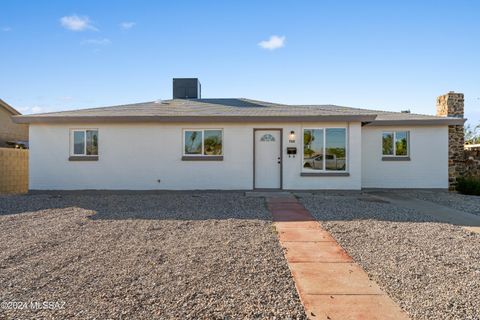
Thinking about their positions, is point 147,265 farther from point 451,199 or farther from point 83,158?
point 451,199

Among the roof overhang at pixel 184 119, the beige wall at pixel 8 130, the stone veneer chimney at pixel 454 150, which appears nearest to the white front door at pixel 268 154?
the roof overhang at pixel 184 119

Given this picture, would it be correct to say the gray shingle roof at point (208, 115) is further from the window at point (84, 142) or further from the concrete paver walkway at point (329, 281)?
the concrete paver walkway at point (329, 281)

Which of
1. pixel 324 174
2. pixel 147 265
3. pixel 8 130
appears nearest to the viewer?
pixel 147 265

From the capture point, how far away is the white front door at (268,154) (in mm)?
10391

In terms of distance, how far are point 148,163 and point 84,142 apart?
107 inches

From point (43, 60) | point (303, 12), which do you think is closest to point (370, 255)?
point (303, 12)

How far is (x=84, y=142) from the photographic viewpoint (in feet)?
34.9

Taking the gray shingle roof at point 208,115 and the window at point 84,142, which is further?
the window at point 84,142

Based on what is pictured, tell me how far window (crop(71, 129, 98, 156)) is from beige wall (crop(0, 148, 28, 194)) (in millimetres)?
3962

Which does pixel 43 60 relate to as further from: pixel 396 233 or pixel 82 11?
pixel 396 233

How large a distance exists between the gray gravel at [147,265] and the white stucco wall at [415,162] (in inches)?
262

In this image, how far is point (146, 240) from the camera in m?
5.05

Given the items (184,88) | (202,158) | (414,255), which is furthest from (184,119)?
(414,255)

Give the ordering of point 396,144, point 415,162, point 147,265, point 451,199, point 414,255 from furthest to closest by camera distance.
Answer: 1. point 396,144
2. point 415,162
3. point 451,199
4. point 414,255
5. point 147,265
